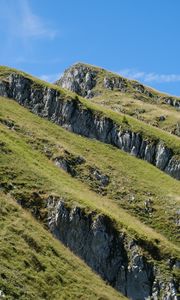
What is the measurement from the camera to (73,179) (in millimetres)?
73062

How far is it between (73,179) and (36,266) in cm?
2671

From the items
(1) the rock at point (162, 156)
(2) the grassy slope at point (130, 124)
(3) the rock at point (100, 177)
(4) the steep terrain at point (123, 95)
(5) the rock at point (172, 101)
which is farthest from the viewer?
(5) the rock at point (172, 101)

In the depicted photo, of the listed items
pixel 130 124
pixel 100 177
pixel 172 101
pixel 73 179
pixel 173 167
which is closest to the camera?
pixel 73 179

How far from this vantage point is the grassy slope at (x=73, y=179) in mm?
61094

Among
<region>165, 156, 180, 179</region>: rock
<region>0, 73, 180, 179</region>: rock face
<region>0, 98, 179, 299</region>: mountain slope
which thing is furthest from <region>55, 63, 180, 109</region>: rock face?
<region>0, 98, 179, 299</region>: mountain slope

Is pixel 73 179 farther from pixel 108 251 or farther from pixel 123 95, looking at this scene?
pixel 123 95

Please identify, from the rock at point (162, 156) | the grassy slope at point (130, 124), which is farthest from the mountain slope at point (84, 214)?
the grassy slope at point (130, 124)

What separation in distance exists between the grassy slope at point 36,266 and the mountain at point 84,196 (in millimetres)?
123

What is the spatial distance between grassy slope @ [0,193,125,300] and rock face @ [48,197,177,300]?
2663 millimetres

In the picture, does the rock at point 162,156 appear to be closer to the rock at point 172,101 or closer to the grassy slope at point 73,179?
the grassy slope at point 73,179

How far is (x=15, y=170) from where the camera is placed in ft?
206

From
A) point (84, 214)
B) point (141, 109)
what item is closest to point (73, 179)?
point (84, 214)

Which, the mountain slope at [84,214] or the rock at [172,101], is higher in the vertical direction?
the rock at [172,101]

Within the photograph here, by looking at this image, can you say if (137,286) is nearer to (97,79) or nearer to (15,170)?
(15,170)
